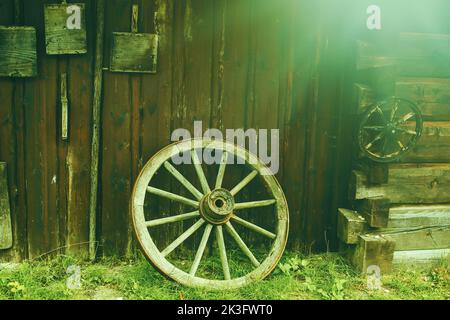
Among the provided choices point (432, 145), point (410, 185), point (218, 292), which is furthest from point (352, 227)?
point (218, 292)

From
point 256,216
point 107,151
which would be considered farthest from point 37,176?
point 256,216

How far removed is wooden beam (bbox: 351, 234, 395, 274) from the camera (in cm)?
374

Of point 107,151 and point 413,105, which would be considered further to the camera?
point 107,151

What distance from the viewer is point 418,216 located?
3934 millimetres

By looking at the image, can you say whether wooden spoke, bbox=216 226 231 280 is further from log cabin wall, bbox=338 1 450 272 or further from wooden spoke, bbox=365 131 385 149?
wooden spoke, bbox=365 131 385 149

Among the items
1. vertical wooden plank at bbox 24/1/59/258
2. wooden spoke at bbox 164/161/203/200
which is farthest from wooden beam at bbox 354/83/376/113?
vertical wooden plank at bbox 24/1/59/258

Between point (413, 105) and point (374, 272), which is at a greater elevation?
point (413, 105)

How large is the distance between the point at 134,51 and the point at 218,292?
2116mm

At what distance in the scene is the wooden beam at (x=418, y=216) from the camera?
3906 mm

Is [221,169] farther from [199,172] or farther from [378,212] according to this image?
[378,212]

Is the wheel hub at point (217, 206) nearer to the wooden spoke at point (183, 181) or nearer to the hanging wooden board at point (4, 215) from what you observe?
the wooden spoke at point (183, 181)

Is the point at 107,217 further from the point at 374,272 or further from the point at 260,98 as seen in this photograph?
the point at 374,272

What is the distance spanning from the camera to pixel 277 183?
12.6 feet
